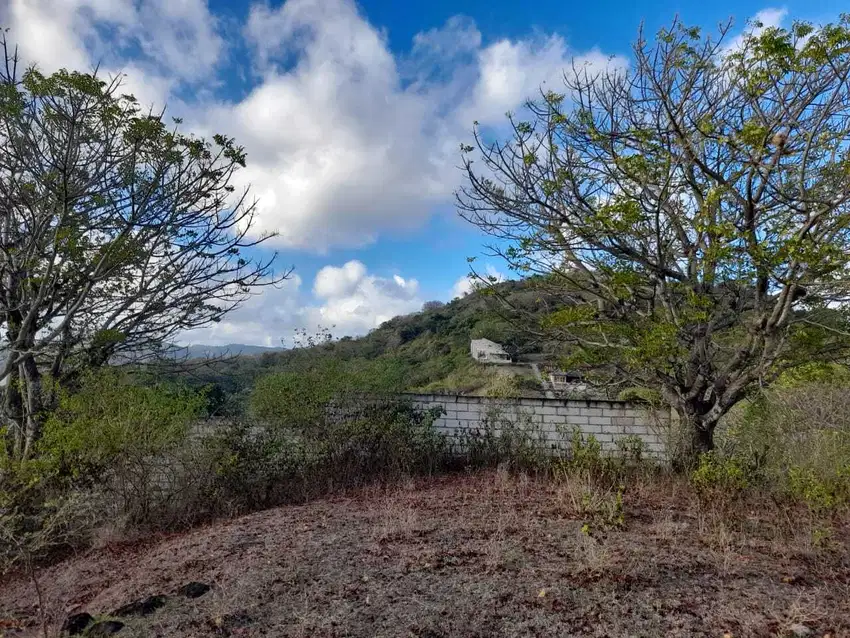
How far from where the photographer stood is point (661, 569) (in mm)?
3428

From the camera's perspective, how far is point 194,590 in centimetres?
330

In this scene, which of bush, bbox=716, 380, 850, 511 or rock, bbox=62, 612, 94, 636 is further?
bush, bbox=716, 380, 850, 511

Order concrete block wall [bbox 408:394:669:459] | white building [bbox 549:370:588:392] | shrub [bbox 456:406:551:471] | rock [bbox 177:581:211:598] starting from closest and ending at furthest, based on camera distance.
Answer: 1. rock [bbox 177:581:211:598]
2. shrub [bbox 456:406:551:471]
3. concrete block wall [bbox 408:394:669:459]
4. white building [bbox 549:370:588:392]

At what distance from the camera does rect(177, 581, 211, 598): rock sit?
327 cm

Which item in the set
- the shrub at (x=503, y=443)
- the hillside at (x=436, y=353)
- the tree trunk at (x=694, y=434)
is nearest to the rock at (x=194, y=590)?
the hillside at (x=436, y=353)

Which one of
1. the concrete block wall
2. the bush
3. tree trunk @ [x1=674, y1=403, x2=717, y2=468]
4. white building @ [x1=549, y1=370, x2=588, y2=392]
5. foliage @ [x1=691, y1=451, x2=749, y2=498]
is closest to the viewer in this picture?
the bush

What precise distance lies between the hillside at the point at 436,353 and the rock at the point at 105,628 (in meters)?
4.37

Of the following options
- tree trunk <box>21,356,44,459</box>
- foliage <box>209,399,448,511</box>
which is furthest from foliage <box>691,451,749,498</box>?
tree trunk <box>21,356,44,459</box>

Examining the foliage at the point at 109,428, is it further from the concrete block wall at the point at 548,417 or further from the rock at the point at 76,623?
the concrete block wall at the point at 548,417

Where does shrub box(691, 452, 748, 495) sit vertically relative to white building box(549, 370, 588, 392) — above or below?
below

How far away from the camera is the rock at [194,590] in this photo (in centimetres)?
327

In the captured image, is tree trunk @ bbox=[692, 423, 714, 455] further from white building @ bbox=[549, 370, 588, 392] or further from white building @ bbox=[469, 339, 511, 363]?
white building @ bbox=[469, 339, 511, 363]

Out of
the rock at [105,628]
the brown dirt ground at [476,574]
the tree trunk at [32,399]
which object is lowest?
the rock at [105,628]

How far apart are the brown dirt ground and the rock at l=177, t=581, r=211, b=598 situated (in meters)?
0.07
